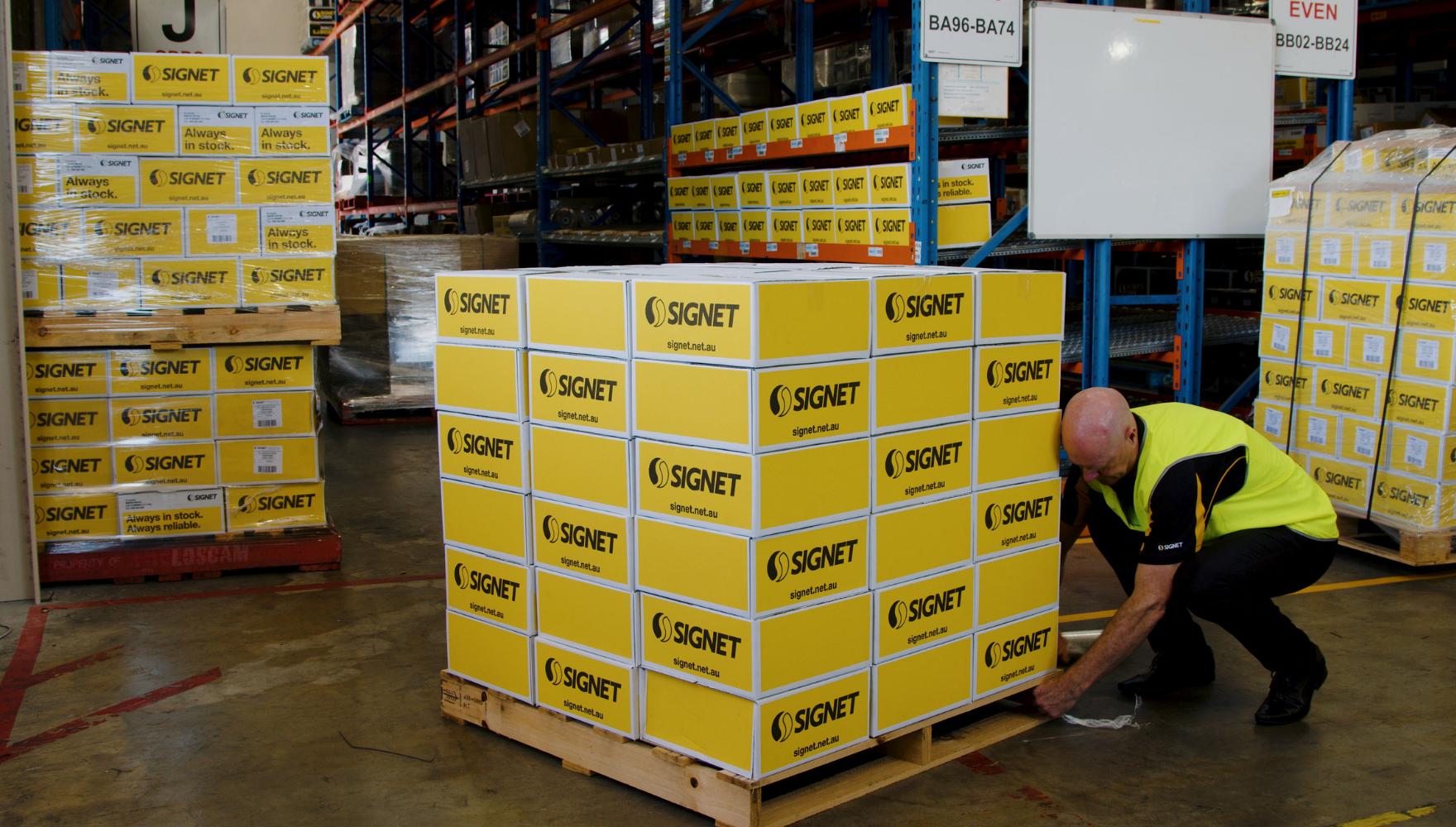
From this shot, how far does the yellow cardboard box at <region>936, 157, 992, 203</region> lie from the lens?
6.15 metres

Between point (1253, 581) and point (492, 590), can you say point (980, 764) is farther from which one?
point (492, 590)

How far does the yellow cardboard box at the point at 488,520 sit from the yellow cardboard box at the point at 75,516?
8.48ft

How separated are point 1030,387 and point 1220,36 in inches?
168

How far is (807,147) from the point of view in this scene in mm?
6828

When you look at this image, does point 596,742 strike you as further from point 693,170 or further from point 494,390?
point 693,170

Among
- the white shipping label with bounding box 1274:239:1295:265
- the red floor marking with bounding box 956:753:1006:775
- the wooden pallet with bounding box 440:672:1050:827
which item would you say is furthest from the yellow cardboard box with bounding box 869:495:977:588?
the white shipping label with bounding box 1274:239:1295:265

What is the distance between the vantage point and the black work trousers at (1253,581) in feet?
11.3

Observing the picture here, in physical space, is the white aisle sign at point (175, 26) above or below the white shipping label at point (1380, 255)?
above

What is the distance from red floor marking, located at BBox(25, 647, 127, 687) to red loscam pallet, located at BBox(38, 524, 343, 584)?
960 mm

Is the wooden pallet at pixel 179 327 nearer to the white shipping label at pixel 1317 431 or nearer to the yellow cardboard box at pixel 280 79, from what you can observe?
the yellow cardboard box at pixel 280 79

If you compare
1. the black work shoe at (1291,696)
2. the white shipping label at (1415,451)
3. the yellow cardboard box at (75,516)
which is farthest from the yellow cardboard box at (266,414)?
the white shipping label at (1415,451)

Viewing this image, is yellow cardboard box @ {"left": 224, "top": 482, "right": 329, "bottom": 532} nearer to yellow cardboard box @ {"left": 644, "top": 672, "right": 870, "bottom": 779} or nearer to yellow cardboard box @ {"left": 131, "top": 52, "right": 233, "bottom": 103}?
yellow cardboard box @ {"left": 131, "top": 52, "right": 233, "bottom": 103}

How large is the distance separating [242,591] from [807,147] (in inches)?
161

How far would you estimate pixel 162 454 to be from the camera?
5312mm
